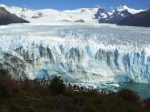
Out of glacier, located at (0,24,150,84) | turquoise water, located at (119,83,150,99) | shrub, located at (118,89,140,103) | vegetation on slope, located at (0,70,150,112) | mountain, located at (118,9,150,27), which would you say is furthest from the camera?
mountain, located at (118,9,150,27)

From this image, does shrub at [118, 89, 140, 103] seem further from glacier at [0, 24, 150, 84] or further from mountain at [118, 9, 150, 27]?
mountain at [118, 9, 150, 27]

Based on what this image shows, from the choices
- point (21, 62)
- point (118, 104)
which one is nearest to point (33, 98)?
point (118, 104)

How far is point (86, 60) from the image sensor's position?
25.7 meters

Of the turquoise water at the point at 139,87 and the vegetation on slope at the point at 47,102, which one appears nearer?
the vegetation on slope at the point at 47,102

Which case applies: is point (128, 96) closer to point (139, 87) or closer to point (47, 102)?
point (47, 102)

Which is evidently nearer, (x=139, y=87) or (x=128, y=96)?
(x=128, y=96)

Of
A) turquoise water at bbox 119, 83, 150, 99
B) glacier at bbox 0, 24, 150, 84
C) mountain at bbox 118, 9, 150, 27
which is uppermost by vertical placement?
mountain at bbox 118, 9, 150, 27

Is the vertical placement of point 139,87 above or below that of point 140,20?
below

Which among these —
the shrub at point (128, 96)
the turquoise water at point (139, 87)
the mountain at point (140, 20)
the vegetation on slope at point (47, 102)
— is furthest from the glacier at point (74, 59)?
the mountain at point (140, 20)

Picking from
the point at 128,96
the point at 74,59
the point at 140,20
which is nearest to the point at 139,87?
the point at 74,59

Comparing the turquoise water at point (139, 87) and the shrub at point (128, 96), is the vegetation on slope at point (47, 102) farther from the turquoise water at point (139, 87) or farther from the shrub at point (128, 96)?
the turquoise water at point (139, 87)

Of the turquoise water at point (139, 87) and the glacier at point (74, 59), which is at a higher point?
the glacier at point (74, 59)

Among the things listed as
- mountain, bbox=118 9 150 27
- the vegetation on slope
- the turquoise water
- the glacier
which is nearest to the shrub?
the vegetation on slope

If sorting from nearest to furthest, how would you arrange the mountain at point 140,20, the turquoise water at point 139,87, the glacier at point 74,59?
the turquoise water at point 139,87
the glacier at point 74,59
the mountain at point 140,20
